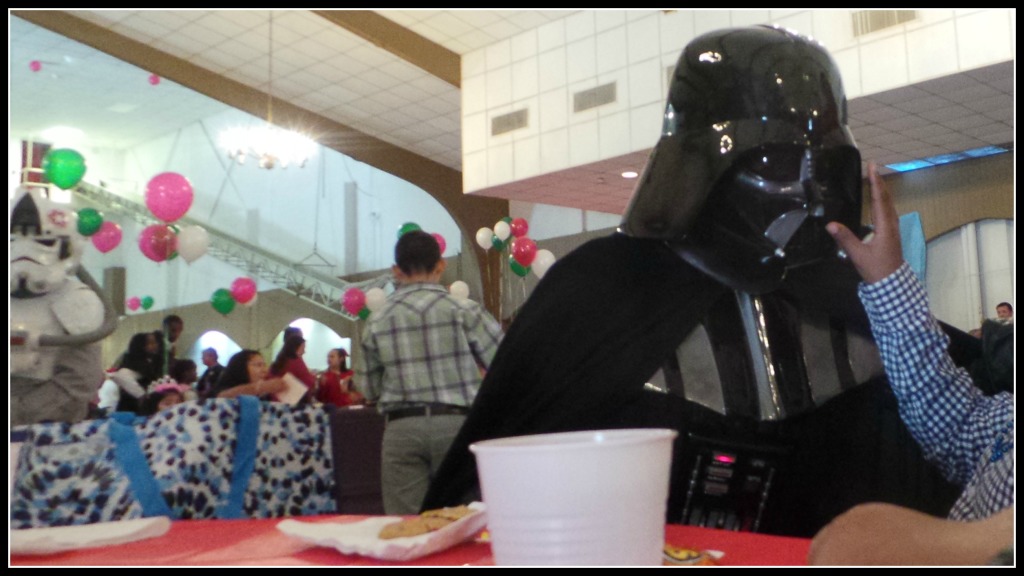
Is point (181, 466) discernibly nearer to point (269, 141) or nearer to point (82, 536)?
point (82, 536)

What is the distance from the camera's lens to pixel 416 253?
3.13 m

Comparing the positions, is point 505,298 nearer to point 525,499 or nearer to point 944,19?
point 944,19

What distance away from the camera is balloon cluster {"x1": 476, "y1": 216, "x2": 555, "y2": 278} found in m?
8.56

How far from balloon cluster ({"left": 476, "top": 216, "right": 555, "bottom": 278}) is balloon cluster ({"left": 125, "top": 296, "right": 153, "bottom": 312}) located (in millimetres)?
6568

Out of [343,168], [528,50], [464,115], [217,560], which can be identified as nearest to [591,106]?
[528,50]

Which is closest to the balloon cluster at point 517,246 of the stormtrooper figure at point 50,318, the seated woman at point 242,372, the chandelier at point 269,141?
the chandelier at point 269,141

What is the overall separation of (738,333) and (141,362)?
5.29m

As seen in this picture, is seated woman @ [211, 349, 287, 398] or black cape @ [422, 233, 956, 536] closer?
black cape @ [422, 233, 956, 536]

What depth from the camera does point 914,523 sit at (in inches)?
23.5

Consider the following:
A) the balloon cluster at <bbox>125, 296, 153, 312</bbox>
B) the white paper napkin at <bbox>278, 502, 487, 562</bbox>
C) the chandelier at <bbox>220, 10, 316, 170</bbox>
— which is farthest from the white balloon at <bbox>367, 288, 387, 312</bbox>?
the white paper napkin at <bbox>278, 502, 487, 562</bbox>

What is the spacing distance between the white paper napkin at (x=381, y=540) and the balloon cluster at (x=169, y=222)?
6.55 m

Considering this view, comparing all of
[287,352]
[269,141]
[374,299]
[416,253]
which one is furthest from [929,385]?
[269,141]

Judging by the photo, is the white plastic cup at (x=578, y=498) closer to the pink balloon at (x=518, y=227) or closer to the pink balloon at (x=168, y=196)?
the pink balloon at (x=168, y=196)

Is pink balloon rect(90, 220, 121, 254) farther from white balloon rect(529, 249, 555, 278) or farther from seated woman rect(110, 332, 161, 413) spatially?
white balloon rect(529, 249, 555, 278)
